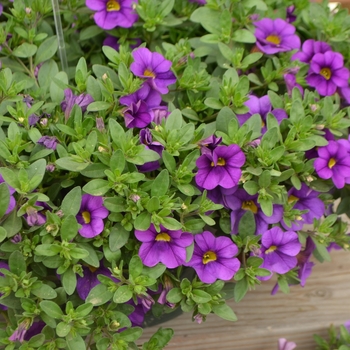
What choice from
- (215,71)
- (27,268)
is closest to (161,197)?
(27,268)

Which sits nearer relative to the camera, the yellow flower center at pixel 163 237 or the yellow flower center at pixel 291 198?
the yellow flower center at pixel 163 237

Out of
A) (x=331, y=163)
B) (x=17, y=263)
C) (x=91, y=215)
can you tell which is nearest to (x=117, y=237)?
(x=91, y=215)

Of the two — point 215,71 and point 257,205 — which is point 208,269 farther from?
point 215,71

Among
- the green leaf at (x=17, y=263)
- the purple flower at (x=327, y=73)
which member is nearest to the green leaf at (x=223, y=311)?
the green leaf at (x=17, y=263)

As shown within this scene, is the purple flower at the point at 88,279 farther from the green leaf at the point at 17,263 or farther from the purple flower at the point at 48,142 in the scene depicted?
the purple flower at the point at 48,142

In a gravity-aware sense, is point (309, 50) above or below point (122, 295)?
above

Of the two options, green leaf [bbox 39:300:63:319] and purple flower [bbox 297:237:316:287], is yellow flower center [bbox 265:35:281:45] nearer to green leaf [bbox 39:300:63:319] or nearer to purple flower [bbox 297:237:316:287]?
purple flower [bbox 297:237:316:287]

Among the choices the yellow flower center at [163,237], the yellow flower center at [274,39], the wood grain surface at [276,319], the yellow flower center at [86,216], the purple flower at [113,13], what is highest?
the purple flower at [113,13]

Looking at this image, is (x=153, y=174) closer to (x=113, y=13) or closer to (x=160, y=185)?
(x=160, y=185)
